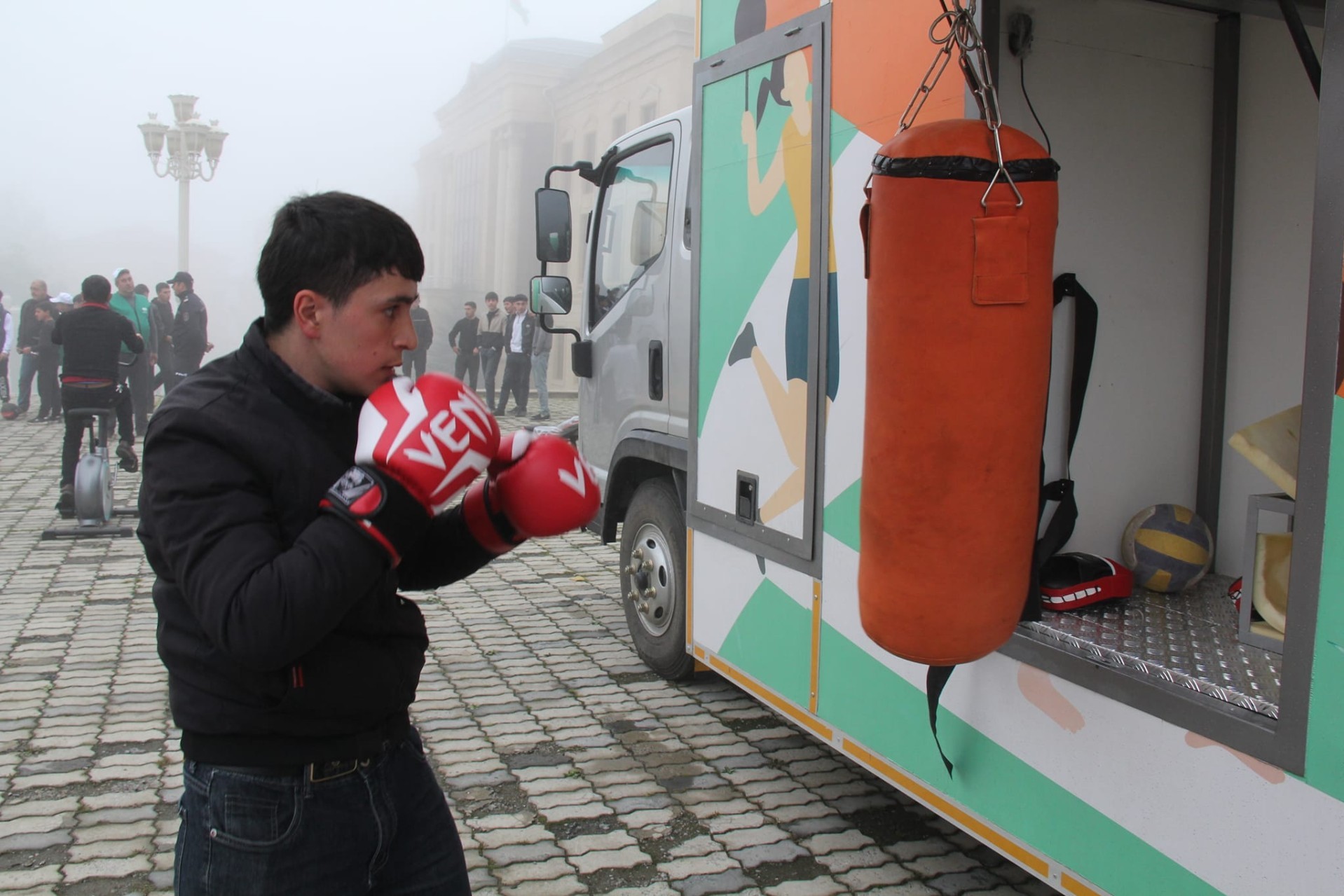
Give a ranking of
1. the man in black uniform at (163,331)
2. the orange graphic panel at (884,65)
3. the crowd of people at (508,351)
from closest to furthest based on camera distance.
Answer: the orange graphic panel at (884,65)
the man in black uniform at (163,331)
the crowd of people at (508,351)

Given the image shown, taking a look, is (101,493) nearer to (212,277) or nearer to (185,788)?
(185,788)

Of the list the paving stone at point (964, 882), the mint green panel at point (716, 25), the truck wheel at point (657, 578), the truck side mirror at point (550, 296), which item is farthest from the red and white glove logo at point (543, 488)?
the truck side mirror at point (550, 296)

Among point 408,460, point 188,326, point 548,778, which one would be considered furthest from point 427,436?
point 188,326

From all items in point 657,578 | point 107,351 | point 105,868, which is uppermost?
point 107,351

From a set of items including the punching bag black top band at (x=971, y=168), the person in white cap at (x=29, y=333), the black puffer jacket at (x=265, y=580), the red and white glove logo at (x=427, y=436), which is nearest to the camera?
the black puffer jacket at (x=265, y=580)

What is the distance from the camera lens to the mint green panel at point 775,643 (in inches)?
130

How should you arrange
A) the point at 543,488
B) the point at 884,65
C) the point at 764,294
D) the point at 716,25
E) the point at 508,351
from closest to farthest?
the point at 543,488 → the point at 884,65 → the point at 764,294 → the point at 716,25 → the point at 508,351

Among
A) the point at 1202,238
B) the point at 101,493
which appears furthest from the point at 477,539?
the point at 101,493

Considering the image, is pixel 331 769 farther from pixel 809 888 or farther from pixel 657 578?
pixel 657 578

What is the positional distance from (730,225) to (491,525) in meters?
1.94

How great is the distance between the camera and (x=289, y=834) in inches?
61.2

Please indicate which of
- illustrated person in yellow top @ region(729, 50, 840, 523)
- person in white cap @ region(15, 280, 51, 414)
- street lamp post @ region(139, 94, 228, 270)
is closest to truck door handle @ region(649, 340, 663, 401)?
illustrated person in yellow top @ region(729, 50, 840, 523)

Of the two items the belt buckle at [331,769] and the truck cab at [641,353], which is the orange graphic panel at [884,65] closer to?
the truck cab at [641,353]

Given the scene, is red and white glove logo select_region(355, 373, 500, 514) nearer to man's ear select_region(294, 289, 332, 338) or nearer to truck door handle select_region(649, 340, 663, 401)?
man's ear select_region(294, 289, 332, 338)
